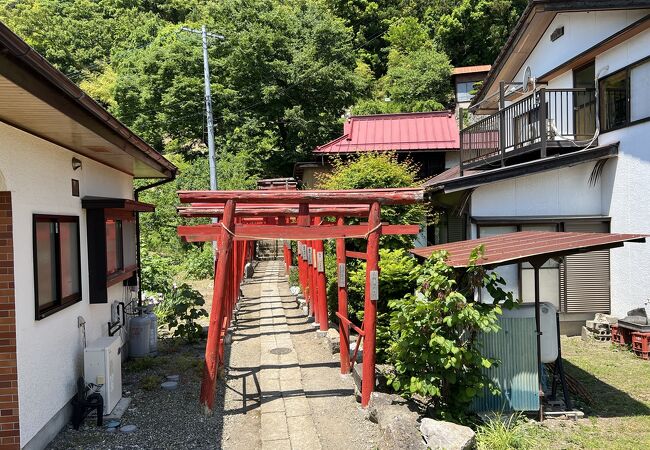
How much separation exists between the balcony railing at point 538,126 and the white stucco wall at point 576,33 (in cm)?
89

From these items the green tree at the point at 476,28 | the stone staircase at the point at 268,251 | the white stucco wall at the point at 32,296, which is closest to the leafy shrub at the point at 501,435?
the white stucco wall at the point at 32,296

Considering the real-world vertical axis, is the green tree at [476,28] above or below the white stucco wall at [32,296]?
above

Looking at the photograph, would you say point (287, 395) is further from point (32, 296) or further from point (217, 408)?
point (32, 296)

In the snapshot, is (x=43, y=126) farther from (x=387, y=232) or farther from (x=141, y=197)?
(x=141, y=197)

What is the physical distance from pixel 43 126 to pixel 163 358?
506 centimetres

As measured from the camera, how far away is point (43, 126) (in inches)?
189

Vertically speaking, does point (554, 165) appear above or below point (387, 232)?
above

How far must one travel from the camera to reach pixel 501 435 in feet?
16.6

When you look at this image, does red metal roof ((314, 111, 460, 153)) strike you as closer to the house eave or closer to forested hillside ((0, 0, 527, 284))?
forested hillside ((0, 0, 527, 284))

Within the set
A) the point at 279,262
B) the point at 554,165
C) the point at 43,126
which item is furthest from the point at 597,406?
the point at 279,262

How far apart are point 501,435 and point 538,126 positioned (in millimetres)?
7925

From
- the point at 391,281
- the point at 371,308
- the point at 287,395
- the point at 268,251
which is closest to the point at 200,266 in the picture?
the point at 268,251

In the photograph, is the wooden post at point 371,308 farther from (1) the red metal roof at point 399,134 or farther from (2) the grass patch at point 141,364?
(1) the red metal roof at point 399,134

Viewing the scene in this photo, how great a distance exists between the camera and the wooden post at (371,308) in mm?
6168
